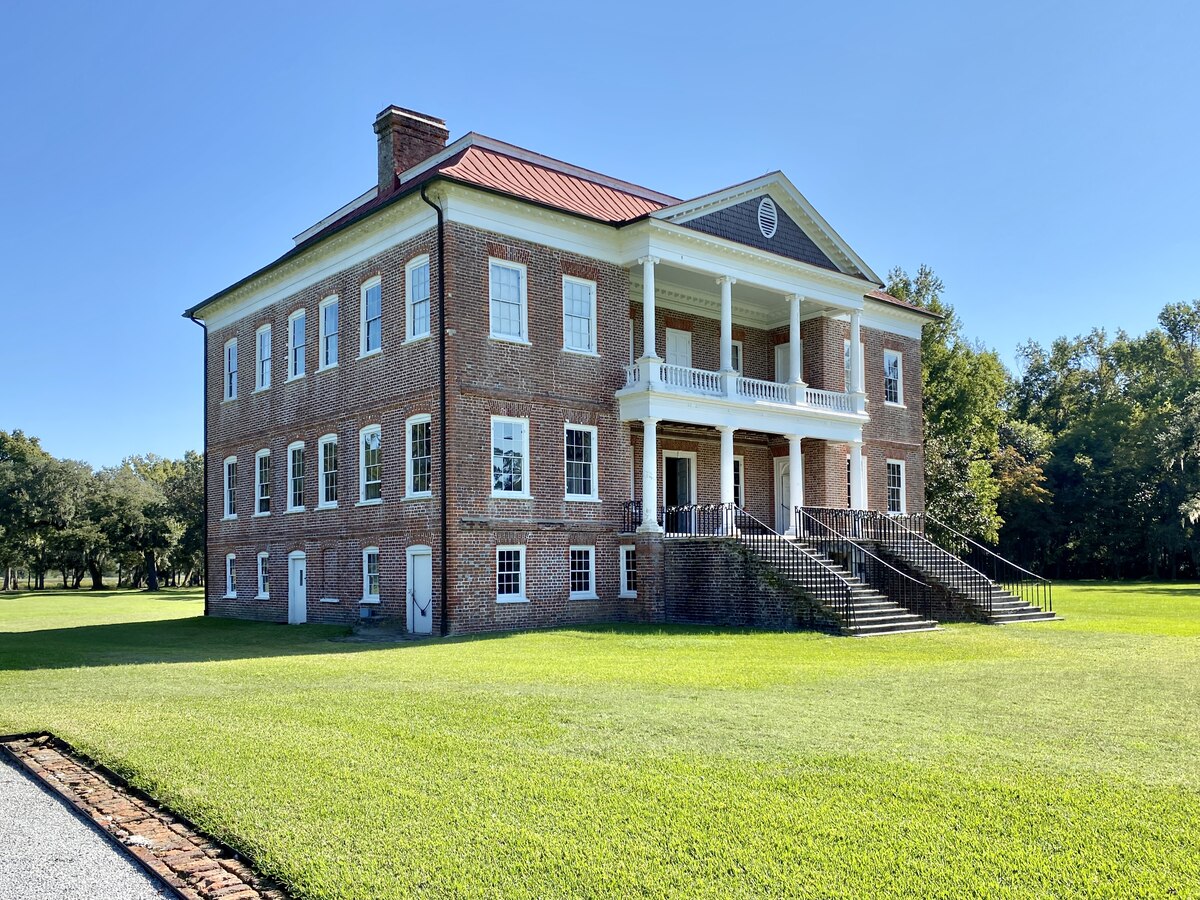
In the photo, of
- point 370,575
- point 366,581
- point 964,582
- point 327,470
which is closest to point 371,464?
point 327,470

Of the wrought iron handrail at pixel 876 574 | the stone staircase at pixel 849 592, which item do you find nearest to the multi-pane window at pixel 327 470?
the stone staircase at pixel 849 592

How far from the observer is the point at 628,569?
23766 millimetres

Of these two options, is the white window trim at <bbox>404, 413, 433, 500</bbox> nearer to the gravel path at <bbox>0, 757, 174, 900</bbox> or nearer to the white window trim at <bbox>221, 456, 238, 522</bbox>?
the white window trim at <bbox>221, 456, 238, 522</bbox>

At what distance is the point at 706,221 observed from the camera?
24281 millimetres

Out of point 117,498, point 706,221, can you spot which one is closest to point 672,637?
point 706,221

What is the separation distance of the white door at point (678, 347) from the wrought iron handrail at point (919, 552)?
537 centimetres

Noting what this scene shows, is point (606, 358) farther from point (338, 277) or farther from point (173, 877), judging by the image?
point (173, 877)

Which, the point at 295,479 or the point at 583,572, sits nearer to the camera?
the point at 583,572

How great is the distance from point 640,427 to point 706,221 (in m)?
5.09

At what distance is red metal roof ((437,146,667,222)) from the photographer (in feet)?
73.3

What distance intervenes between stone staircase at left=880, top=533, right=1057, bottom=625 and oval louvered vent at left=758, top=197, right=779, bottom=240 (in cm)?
801

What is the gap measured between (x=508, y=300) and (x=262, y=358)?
32.4 feet

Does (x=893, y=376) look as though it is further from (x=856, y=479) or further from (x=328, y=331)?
(x=328, y=331)

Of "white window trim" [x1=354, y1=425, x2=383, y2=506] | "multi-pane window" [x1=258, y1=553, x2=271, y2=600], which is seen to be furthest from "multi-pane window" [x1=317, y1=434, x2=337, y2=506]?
"multi-pane window" [x1=258, y1=553, x2=271, y2=600]
